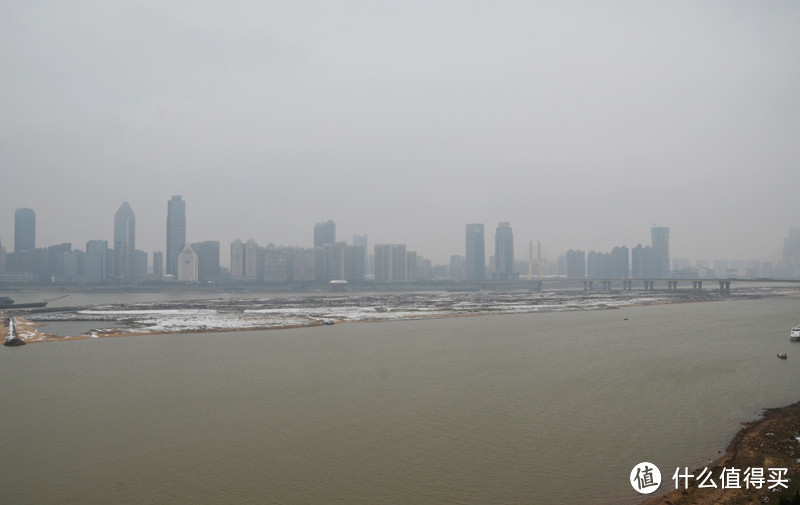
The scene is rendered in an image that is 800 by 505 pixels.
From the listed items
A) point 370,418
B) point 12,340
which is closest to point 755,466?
point 370,418

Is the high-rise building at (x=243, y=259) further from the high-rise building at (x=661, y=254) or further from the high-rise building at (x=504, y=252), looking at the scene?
the high-rise building at (x=661, y=254)

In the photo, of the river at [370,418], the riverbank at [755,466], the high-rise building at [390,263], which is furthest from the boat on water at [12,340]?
the high-rise building at [390,263]

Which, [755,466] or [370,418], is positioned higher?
[755,466]

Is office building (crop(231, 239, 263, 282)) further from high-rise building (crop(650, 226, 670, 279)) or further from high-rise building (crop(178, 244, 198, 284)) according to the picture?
high-rise building (crop(650, 226, 670, 279))

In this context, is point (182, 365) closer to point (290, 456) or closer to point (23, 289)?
point (290, 456)

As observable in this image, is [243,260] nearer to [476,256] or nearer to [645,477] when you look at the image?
[476,256]

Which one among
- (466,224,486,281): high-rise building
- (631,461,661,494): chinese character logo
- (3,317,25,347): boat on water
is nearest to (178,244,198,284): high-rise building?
(466,224,486,281): high-rise building

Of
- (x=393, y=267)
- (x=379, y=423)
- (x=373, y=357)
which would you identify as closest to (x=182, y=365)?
(x=373, y=357)
